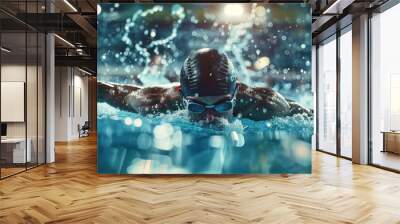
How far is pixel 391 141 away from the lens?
7.70 metres

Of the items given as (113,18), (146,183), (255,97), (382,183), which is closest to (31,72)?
(113,18)

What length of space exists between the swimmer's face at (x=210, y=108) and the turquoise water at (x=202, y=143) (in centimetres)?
14

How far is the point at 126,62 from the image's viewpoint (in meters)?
6.22

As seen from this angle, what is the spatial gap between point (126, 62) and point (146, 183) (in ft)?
6.83

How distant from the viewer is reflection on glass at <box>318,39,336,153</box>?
9.88 metres

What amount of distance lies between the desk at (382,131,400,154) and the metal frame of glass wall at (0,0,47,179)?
736cm

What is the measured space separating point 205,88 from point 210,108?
1.17 ft

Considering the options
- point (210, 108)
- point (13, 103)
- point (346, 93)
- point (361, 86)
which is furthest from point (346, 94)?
point (13, 103)

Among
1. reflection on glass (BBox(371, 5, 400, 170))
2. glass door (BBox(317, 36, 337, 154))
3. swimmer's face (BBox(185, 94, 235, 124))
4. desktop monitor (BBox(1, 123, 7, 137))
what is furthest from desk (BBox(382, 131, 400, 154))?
desktop monitor (BBox(1, 123, 7, 137))

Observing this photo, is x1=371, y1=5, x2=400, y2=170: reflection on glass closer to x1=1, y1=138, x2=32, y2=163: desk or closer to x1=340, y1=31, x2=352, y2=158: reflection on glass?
x1=340, y1=31, x2=352, y2=158: reflection on glass

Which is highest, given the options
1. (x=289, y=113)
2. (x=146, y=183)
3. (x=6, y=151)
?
(x=289, y=113)

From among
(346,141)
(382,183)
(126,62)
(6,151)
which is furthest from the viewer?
(346,141)

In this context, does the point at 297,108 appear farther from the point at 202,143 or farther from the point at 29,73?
the point at 29,73

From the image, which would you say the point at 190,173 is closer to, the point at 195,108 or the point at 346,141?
the point at 195,108
